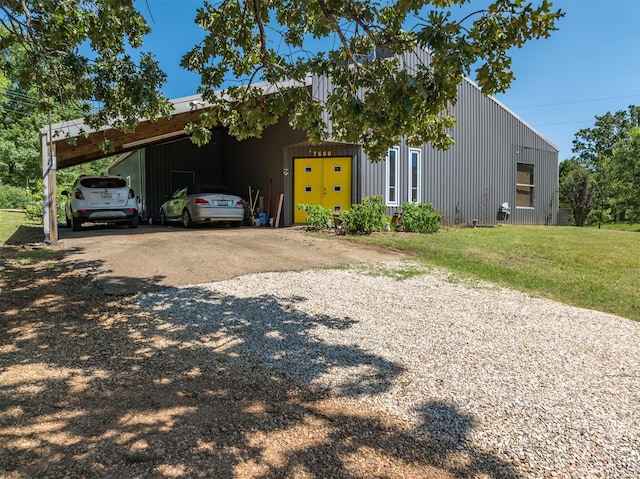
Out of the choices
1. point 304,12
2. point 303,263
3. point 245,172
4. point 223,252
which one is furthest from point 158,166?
point 304,12

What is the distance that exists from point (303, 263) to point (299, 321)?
3.11 m

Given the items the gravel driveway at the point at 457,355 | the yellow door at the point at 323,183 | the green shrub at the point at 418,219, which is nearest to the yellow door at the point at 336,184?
the yellow door at the point at 323,183

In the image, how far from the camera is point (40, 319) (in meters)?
4.50

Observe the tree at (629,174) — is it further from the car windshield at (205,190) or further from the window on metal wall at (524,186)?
the car windshield at (205,190)

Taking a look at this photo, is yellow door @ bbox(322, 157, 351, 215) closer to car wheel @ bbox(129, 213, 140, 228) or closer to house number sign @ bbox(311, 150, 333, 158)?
house number sign @ bbox(311, 150, 333, 158)

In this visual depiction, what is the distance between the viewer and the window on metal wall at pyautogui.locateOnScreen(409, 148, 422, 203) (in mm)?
14023

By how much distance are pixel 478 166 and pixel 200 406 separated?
15.2 metres

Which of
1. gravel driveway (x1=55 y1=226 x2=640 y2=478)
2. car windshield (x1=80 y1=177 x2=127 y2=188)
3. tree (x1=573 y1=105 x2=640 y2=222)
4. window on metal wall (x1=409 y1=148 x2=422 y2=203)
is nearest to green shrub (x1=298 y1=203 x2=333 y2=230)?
window on metal wall (x1=409 y1=148 x2=422 y2=203)

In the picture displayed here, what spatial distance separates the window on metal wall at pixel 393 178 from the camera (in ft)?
44.6

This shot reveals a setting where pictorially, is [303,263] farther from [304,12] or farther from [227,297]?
[304,12]

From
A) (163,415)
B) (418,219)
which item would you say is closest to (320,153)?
(418,219)

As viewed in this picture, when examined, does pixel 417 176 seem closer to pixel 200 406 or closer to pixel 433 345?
pixel 433 345

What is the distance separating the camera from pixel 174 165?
18266 mm

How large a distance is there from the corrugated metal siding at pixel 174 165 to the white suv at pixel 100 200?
214 inches
